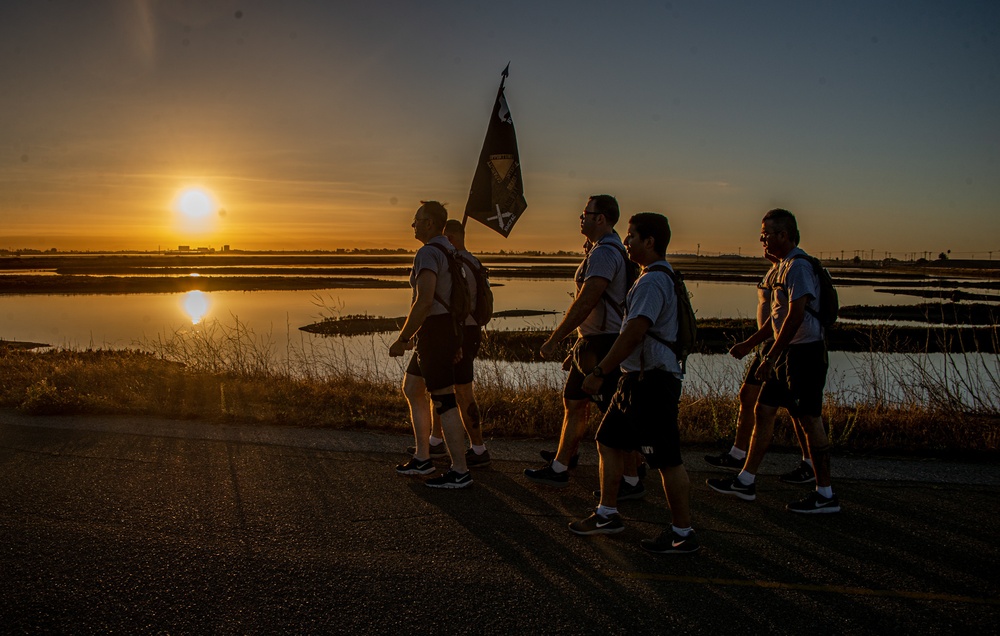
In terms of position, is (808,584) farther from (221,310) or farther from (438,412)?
(221,310)

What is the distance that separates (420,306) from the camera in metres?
5.19

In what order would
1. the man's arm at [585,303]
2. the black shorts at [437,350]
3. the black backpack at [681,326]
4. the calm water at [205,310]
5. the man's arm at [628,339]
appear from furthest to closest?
the calm water at [205,310]
the black shorts at [437,350]
the man's arm at [585,303]
the black backpack at [681,326]
the man's arm at [628,339]

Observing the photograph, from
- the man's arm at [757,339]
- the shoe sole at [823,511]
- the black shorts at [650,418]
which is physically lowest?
the shoe sole at [823,511]

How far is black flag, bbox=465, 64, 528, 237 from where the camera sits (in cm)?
693

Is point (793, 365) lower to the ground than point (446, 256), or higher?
lower

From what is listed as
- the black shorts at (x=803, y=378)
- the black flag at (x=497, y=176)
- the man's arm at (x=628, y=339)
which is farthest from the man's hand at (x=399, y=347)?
the black shorts at (x=803, y=378)

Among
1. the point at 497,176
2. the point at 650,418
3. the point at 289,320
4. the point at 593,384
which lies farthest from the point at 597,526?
the point at 289,320

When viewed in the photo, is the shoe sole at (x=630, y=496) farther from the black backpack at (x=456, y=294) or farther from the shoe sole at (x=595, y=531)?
the black backpack at (x=456, y=294)

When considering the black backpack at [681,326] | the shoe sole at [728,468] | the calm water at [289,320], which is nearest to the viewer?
the black backpack at [681,326]

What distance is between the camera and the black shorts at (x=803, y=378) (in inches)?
191

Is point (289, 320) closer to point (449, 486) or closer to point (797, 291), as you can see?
point (449, 486)

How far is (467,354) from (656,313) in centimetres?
227

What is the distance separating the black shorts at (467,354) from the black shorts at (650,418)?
6.31 ft

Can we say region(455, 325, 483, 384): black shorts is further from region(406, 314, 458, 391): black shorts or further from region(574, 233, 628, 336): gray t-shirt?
region(574, 233, 628, 336): gray t-shirt
